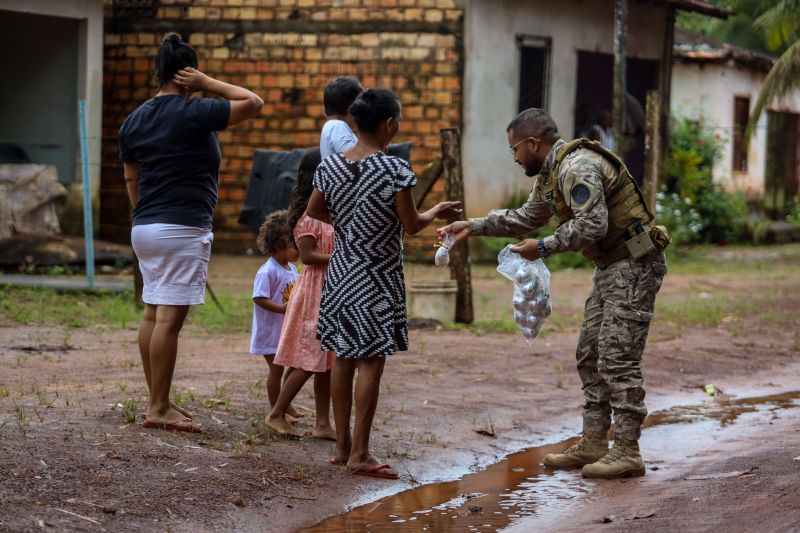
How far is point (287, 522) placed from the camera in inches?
187

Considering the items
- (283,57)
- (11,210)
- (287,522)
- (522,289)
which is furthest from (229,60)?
(287,522)

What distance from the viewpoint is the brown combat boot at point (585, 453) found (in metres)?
5.79

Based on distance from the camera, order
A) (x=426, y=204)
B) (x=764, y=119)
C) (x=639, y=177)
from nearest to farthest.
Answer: (x=426, y=204) < (x=639, y=177) < (x=764, y=119)

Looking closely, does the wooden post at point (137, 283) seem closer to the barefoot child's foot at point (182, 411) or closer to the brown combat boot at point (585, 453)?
the barefoot child's foot at point (182, 411)

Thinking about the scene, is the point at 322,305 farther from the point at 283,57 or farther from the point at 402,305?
the point at 283,57

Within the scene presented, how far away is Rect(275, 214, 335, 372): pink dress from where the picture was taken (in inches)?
223

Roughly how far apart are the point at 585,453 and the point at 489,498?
0.74 meters

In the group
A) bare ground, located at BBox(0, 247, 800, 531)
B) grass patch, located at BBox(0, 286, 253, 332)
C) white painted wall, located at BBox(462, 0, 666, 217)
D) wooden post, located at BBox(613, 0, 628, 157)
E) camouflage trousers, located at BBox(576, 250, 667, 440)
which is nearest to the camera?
bare ground, located at BBox(0, 247, 800, 531)

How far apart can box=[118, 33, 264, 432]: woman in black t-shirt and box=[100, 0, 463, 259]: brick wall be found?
408 inches

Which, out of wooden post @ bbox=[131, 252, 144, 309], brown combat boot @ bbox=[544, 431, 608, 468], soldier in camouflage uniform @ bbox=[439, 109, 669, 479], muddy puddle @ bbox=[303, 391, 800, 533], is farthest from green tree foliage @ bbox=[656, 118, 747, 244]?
soldier in camouflage uniform @ bbox=[439, 109, 669, 479]

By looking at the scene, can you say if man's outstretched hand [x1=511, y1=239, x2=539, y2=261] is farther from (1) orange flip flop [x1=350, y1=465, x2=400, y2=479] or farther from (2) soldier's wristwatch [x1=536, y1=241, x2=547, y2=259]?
(1) orange flip flop [x1=350, y1=465, x2=400, y2=479]

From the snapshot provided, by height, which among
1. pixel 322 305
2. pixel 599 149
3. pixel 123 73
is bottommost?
pixel 322 305

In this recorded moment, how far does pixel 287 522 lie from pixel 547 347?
507cm

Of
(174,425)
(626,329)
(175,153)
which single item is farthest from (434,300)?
(175,153)
